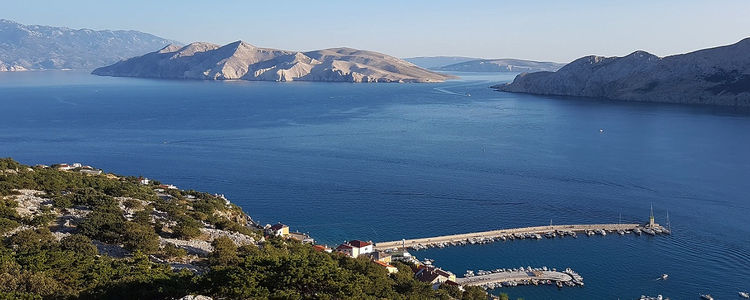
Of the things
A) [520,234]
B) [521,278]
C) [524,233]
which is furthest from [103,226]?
[524,233]

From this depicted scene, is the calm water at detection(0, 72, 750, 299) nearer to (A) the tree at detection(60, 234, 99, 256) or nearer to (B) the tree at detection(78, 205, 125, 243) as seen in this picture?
(B) the tree at detection(78, 205, 125, 243)

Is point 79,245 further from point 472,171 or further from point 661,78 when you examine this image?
point 661,78

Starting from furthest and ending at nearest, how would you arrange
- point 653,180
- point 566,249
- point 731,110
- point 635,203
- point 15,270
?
1. point 731,110
2. point 653,180
3. point 635,203
4. point 566,249
5. point 15,270

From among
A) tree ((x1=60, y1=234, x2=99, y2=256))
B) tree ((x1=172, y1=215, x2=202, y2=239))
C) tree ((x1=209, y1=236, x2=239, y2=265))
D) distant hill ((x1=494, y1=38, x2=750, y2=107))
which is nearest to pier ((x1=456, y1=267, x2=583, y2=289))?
tree ((x1=209, y1=236, x2=239, y2=265))

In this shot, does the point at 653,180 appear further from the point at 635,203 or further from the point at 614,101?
the point at 614,101

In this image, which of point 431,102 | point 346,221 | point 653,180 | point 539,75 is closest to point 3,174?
point 346,221

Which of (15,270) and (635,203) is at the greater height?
(15,270)
